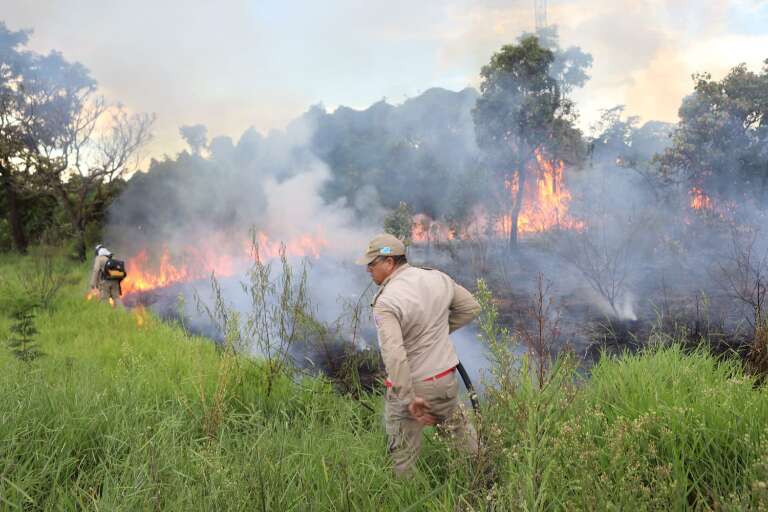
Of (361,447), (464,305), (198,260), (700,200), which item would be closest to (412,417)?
(361,447)

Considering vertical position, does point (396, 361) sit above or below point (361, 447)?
above

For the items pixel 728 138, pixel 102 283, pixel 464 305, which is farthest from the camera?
pixel 728 138

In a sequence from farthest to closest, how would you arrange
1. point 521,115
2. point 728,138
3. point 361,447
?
point 521,115 → point 728,138 → point 361,447

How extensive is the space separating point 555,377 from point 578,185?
21020 millimetres

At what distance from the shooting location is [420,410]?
10.5ft

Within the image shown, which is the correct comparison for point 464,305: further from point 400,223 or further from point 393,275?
point 400,223

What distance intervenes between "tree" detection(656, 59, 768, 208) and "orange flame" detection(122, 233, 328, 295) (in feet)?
38.0

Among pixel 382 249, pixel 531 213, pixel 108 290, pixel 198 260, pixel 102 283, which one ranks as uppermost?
pixel 382 249

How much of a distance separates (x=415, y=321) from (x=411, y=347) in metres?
0.18

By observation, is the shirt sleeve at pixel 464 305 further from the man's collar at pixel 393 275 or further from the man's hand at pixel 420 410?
the man's hand at pixel 420 410

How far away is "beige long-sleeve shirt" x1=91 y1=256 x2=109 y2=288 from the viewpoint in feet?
35.9

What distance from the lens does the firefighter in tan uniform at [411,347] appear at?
10.4ft

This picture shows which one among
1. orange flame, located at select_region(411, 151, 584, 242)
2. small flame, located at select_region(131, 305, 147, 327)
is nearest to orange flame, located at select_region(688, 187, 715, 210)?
orange flame, located at select_region(411, 151, 584, 242)

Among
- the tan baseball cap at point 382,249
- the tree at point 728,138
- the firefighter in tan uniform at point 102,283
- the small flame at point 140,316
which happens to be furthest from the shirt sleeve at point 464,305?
the tree at point 728,138
